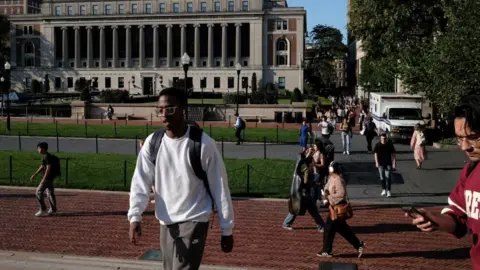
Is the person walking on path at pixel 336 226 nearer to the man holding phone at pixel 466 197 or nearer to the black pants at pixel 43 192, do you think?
the man holding phone at pixel 466 197

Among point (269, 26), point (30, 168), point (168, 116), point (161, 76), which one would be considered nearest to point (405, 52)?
point (30, 168)

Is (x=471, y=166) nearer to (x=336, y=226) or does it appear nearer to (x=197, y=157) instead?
(x=197, y=157)

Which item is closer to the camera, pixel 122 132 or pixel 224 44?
pixel 122 132

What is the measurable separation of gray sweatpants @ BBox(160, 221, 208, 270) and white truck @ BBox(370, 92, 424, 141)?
88.4 feet

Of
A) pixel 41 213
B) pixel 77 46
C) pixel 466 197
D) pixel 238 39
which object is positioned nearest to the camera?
pixel 466 197

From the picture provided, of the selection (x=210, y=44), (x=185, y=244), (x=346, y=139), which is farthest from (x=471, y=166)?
(x=210, y=44)

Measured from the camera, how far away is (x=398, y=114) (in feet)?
109

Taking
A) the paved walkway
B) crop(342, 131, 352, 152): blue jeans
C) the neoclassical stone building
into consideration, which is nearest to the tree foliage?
crop(342, 131, 352, 152): blue jeans

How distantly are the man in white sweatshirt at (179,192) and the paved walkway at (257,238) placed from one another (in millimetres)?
4473

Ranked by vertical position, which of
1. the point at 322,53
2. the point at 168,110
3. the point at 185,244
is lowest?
the point at 185,244

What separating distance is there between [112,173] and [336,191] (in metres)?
→ 11.6

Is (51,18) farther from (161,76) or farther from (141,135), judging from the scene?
(141,135)

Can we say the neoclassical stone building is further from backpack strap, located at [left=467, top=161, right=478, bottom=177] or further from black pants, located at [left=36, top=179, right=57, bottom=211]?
backpack strap, located at [left=467, top=161, right=478, bottom=177]

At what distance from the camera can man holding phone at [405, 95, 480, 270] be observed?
3.67 meters
